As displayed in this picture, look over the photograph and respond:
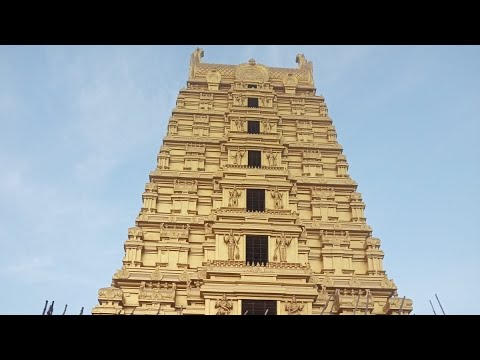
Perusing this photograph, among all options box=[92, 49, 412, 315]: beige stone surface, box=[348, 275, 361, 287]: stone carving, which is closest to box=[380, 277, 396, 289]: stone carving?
box=[92, 49, 412, 315]: beige stone surface

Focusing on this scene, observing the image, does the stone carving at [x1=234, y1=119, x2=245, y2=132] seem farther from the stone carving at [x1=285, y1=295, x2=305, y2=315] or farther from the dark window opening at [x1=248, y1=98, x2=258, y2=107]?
the stone carving at [x1=285, y1=295, x2=305, y2=315]

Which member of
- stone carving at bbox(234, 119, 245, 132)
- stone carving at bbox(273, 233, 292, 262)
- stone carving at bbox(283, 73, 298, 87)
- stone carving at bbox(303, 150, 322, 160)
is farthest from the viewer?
stone carving at bbox(283, 73, 298, 87)

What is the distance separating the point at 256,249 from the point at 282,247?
4.18ft

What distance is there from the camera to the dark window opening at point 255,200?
91.6 ft

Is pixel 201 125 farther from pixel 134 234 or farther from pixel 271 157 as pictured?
pixel 134 234

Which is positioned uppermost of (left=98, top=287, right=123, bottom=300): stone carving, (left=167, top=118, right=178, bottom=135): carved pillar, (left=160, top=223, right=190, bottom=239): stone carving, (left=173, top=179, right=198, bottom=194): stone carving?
(left=167, top=118, right=178, bottom=135): carved pillar

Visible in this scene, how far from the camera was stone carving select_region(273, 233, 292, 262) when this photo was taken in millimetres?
25219

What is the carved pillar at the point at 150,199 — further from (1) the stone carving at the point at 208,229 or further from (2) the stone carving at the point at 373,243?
(2) the stone carving at the point at 373,243

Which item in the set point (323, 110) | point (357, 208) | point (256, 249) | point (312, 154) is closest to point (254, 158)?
point (312, 154)

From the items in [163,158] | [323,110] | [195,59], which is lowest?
[163,158]

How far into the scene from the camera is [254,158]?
3080 centimetres

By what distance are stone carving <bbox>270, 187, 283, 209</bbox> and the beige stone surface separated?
0.06m
